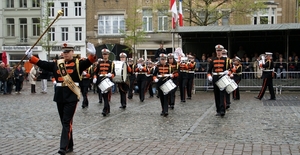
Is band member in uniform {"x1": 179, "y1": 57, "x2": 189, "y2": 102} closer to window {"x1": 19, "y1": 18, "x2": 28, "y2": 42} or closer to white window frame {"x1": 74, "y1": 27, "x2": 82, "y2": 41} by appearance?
white window frame {"x1": 74, "y1": 27, "x2": 82, "y2": 41}

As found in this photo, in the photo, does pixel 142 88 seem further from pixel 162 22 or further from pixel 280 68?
pixel 162 22

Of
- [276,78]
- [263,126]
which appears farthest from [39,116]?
[276,78]

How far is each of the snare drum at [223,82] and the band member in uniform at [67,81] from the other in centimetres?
570

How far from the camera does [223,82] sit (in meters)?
13.4

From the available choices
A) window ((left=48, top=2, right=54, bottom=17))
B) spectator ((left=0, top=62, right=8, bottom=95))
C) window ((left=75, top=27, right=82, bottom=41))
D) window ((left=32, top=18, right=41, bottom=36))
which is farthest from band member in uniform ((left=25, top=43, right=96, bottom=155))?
window ((left=32, top=18, right=41, bottom=36))

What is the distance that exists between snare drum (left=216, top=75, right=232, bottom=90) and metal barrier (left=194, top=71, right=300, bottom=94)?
1093 cm

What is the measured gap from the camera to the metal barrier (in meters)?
23.9

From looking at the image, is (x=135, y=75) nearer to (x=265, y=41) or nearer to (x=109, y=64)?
(x=109, y=64)

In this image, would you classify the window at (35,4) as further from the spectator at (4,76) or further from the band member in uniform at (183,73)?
the band member in uniform at (183,73)

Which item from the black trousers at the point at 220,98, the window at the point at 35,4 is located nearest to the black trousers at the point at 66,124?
the black trousers at the point at 220,98

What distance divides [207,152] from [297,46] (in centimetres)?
2244

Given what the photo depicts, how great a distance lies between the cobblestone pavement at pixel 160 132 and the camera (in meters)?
8.61

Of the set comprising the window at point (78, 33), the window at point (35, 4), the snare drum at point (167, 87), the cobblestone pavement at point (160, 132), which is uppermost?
the window at point (35, 4)

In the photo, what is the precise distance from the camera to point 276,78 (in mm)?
24016
